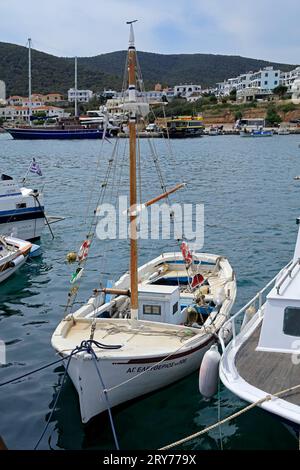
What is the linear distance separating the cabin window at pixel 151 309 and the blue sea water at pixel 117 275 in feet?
6.95

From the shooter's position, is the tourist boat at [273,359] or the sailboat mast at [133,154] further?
the sailboat mast at [133,154]

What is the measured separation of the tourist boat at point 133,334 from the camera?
1367 cm

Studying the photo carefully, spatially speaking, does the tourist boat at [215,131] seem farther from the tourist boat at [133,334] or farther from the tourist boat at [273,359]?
the tourist boat at [273,359]

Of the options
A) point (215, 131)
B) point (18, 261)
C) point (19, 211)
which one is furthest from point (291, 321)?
point (215, 131)

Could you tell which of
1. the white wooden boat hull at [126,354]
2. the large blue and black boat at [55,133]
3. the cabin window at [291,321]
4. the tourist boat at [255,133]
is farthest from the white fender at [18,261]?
the tourist boat at [255,133]

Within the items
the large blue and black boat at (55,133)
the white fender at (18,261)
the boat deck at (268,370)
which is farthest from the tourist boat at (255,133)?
the boat deck at (268,370)

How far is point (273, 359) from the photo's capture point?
13.0m

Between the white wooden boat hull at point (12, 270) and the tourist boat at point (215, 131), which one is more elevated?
the tourist boat at point (215, 131)

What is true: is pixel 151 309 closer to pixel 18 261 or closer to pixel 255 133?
pixel 18 261

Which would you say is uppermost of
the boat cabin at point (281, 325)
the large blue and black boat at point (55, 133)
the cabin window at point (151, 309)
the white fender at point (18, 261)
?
Answer: the large blue and black boat at point (55, 133)

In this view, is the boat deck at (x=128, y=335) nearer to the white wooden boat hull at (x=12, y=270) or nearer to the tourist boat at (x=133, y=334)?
the tourist boat at (x=133, y=334)

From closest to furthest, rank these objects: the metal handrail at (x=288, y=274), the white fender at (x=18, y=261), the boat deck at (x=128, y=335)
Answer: the metal handrail at (x=288, y=274)
the boat deck at (x=128, y=335)
the white fender at (x=18, y=261)

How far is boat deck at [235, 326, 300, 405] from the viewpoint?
11820mm

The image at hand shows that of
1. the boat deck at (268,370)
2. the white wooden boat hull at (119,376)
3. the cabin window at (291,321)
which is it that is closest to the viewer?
the boat deck at (268,370)
